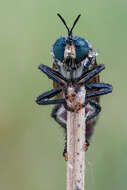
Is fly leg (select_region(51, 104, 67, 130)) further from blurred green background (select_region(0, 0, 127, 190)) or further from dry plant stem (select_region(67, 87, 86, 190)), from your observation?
dry plant stem (select_region(67, 87, 86, 190))

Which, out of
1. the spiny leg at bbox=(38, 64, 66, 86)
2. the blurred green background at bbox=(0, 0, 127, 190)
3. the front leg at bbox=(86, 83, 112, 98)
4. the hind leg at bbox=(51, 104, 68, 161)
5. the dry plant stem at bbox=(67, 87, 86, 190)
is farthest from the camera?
the blurred green background at bbox=(0, 0, 127, 190)

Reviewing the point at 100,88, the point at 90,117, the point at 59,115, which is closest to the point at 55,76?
the point at 100,88

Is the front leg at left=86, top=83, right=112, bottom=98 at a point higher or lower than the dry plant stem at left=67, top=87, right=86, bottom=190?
higher

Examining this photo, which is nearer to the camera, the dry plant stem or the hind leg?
the dry plant stem

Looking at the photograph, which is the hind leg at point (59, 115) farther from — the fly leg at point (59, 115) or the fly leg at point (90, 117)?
the fly leg at point (90, 117)

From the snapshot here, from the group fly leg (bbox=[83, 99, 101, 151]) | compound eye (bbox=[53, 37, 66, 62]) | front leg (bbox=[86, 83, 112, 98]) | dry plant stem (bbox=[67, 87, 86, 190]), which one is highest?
compound eye (bbox=[53, 37, 66, 62])

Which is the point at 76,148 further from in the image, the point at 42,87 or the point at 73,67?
the point at 42,87

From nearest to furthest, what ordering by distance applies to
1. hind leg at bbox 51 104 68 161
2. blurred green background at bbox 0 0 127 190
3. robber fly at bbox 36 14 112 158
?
1. robber fly at bbox 36 14 112 158
2. hind leg at bbox 51 104 68 161
3. blurred green background at bbox 0 0 127 190

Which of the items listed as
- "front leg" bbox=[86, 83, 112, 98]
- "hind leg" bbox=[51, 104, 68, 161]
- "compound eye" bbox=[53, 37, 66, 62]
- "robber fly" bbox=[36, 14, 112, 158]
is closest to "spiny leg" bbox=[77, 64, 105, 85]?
"robber fly" bbox=[36, 14, 112, 158]
